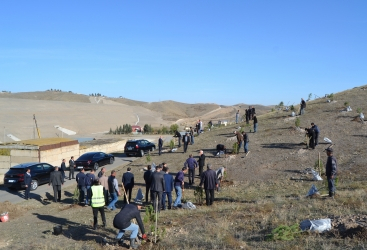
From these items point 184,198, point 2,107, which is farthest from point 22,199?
point 2,107

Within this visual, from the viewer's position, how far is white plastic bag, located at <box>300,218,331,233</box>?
809cm

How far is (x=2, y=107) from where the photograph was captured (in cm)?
6550

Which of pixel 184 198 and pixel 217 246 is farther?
pixel 184 198

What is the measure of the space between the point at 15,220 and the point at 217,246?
8866mm

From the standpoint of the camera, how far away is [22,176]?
18.7m

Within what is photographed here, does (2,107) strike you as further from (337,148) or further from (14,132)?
(337,148)

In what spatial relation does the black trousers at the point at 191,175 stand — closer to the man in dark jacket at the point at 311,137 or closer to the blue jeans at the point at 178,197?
the blue jeans at the point at 178,197

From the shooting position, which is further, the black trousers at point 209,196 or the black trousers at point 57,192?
the black trousers at point 57,192

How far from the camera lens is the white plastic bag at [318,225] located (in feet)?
26.6

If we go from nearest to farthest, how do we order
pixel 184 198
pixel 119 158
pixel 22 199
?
pixel 184 198
pixel 22 199
pixel 119 158

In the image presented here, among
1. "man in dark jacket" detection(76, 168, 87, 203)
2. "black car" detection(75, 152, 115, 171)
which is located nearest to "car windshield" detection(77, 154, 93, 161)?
"black car" detection(75, 152, 115, 171)

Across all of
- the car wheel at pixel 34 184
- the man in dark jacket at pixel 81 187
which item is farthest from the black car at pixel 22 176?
the man in dark jacket at pixel 81 187

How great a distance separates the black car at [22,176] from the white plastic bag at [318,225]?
15.2m

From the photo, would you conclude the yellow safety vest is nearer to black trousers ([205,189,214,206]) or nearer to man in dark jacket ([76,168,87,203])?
black trousers ([205,189,214,206])
